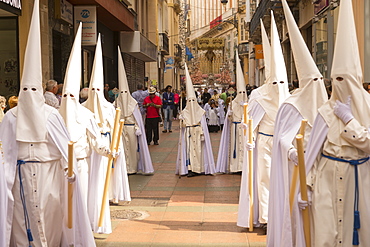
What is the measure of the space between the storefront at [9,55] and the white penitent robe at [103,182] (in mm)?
4546

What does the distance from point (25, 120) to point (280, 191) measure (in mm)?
2880

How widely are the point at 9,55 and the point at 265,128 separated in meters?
7.83

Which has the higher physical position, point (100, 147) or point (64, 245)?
point (100, 147)

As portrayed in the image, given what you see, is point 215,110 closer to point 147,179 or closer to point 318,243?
point 147,179

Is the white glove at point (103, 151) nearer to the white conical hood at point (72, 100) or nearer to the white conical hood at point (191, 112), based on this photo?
the white conical hood at point (72, 100)

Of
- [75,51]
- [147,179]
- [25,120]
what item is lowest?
[147,179]

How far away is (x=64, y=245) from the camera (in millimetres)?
6711

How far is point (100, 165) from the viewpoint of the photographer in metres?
8.58

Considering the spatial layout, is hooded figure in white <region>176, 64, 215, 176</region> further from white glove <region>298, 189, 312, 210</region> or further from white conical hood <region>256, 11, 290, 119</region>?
white glove <region>298, 189, 312, 210</region>

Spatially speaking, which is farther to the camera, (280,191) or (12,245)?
(280,191)

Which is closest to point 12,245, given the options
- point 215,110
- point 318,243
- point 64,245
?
point 64,245

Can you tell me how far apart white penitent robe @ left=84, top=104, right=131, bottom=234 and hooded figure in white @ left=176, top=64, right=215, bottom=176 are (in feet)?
10.8

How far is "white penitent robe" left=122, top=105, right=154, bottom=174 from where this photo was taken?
521 inches

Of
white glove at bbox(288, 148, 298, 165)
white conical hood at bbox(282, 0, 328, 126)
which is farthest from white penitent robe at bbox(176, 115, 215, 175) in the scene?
white glove at bbox(288, 148, 298, 165)
